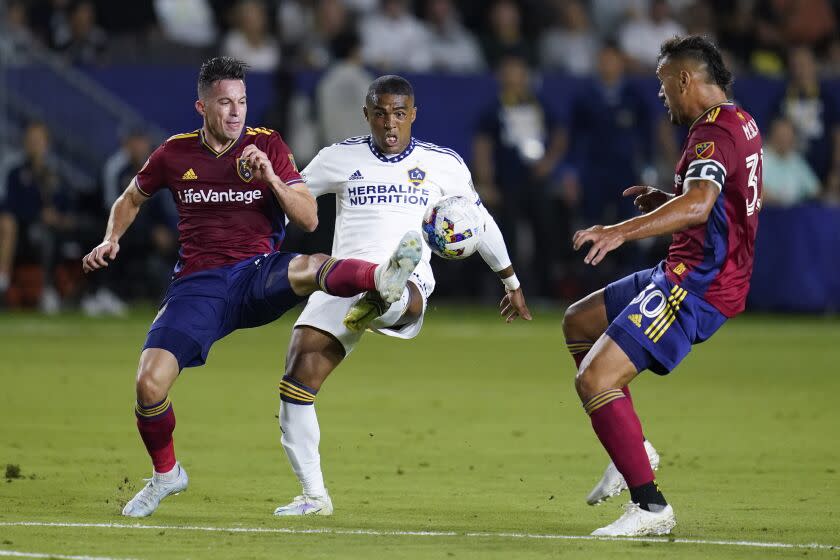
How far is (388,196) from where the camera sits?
854 cm

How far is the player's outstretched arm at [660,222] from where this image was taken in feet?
21.6

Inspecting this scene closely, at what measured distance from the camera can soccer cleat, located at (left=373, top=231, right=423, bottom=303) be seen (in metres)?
7.67

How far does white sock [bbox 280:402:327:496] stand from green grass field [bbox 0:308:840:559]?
8.5 inches

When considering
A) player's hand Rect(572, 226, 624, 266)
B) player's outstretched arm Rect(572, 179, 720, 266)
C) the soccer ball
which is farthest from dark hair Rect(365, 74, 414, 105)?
player's hand Rect(572, 226, 624, 266)

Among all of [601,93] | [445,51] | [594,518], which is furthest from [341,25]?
[594,518]

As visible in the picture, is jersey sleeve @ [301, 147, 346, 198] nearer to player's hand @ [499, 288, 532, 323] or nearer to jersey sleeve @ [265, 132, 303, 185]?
jersey sleeve @ [265, 132, 303, 185]

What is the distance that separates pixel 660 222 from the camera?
22.2 ft

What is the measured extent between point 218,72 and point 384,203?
1248mm

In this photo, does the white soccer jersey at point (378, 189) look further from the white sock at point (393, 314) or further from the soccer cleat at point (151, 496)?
the soccer cleat at point (151, 496)

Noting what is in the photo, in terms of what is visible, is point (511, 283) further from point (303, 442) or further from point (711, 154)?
point (711, 154)

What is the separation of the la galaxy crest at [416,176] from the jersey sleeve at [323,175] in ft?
1.24

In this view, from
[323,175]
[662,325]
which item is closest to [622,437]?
[662,325]

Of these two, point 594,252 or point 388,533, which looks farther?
point 388,533

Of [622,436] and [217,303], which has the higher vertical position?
[217,303]
